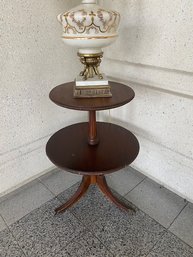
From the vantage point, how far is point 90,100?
0.85 m

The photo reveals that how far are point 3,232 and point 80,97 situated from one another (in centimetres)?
83

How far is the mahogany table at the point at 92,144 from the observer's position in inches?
33.8

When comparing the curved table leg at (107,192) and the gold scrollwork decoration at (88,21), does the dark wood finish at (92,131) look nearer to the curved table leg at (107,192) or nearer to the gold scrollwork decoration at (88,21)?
the curved table leg at (107,192)

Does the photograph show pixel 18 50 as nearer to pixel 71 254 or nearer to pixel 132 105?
pixel 132 105

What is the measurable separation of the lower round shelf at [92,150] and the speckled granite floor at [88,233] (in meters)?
0.40

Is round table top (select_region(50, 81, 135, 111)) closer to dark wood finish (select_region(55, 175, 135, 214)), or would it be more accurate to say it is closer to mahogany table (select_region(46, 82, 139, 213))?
mahogany table (select_region(46, 82, 139, 213))

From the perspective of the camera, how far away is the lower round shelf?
93 centimetres

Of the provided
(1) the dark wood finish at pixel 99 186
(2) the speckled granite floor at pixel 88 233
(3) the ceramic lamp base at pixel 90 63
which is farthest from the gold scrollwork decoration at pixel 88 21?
(2) the speckled granite floor at pixel 88 233

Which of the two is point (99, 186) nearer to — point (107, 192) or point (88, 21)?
point (107, 192)

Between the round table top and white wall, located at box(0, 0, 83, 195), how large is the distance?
293 mm

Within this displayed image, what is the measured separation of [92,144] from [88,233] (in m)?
0.46

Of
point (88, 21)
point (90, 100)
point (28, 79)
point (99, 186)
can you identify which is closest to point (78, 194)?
point (99, 186)

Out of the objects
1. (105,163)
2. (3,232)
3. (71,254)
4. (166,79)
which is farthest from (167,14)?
(3,232)

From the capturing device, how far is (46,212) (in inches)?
47.9
